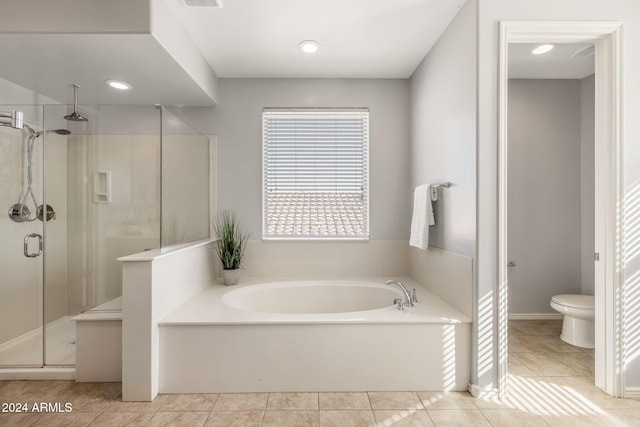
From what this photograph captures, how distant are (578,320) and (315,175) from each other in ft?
8.08

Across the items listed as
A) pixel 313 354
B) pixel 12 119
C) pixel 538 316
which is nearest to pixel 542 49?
pixel 538 316

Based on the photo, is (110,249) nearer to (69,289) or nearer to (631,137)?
(69,289)

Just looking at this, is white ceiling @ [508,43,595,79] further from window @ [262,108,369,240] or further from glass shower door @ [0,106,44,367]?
glass shower door @ [0,106,44,367]

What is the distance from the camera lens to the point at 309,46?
8.27 ft

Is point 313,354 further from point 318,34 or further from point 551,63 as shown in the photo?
point 551,63

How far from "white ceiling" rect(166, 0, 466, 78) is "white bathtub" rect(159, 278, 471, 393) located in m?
1.89

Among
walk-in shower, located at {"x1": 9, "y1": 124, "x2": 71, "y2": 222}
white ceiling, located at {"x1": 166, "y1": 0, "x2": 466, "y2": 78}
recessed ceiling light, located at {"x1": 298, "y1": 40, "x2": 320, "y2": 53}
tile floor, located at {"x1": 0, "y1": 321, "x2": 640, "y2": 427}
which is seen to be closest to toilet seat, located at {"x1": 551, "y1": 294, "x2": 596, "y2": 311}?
tile floor, located at {"x1": 0, "y1": 321, "x2": 640, "y2": 427}

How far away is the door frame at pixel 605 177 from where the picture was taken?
1.90 metres

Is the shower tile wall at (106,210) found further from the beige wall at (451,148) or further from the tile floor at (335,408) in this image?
the beige wall at (451,148)

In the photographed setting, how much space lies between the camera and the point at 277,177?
3.18m

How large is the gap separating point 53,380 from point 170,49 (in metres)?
2.17

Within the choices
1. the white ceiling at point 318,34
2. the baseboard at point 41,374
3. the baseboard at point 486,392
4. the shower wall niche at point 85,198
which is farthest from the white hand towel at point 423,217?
the baseboard at point 41,374

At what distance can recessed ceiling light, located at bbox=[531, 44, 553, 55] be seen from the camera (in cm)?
263

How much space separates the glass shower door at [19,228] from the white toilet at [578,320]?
3852 millimetres
